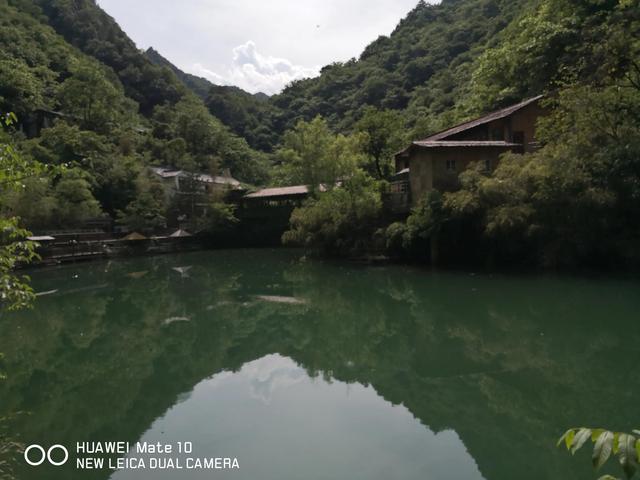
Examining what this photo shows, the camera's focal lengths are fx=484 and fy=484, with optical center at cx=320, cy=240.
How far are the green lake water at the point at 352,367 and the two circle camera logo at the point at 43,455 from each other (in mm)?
131

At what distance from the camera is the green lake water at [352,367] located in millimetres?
6496

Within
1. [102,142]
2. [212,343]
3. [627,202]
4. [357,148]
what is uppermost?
[102,142]

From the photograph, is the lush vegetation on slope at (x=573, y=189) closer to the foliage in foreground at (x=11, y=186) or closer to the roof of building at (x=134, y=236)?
the foliage in foreground at (x=11, y=186)

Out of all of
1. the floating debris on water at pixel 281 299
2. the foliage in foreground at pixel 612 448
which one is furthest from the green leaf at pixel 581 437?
the floating debris on water at pixel 281 299

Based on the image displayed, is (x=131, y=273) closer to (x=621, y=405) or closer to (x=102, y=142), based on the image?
(x=102, y=142)

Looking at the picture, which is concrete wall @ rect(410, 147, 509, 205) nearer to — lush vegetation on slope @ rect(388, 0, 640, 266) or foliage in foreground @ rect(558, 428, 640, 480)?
lush vegetation on slope @ rect(388, 0, 640, 266)

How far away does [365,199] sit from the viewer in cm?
2789

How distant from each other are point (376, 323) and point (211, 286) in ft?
37.0

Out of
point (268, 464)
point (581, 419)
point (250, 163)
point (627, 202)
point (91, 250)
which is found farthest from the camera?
point (250, 163)

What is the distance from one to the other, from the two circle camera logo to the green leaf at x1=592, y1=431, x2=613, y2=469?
6923mm

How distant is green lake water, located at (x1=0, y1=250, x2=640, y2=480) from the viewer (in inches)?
256

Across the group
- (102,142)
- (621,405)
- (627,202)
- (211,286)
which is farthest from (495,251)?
→ (102,142)

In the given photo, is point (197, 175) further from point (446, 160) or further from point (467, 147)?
point (467, 147)

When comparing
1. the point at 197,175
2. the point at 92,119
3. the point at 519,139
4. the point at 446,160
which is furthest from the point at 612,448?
the point at 92,119
